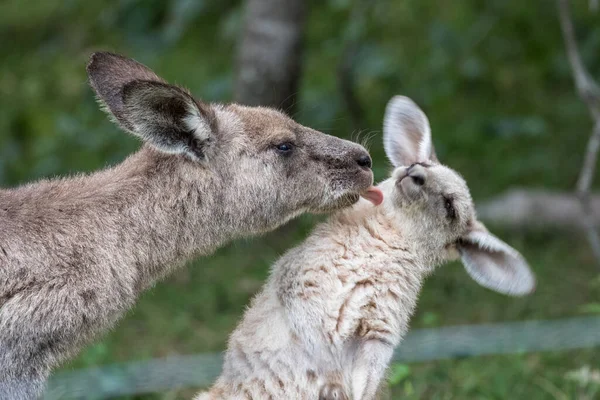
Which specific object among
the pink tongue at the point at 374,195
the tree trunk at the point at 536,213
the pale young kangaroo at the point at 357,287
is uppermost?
the pink tongue at the point at 374,195

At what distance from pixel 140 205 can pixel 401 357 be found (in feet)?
4.32

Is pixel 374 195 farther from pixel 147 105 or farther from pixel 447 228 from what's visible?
pixel 147 105

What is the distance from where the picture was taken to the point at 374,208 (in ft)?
14.0

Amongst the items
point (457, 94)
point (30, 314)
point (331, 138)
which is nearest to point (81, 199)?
point (30, 314)

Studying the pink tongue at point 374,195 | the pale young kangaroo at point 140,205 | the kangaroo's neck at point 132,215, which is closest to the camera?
the pale young kangaroo at point 140,205

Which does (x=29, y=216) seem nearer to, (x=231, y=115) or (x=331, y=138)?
(x=231, y=115)

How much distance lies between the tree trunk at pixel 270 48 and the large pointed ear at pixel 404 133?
2.55m

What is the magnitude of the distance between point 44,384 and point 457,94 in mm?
5717

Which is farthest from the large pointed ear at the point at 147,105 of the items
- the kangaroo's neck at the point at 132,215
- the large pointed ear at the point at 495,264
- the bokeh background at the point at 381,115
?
the bokeh background at the point at 381,115

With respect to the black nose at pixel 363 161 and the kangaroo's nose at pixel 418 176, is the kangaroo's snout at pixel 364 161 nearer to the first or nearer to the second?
the black nose at pixel 363 161

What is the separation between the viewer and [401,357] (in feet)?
14.5

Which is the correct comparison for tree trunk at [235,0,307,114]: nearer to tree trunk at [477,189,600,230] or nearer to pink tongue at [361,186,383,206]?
tree trunk at [477,189,600,230]

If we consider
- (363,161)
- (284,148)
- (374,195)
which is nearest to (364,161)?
(363,161)

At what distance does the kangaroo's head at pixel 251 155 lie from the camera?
165 inches
